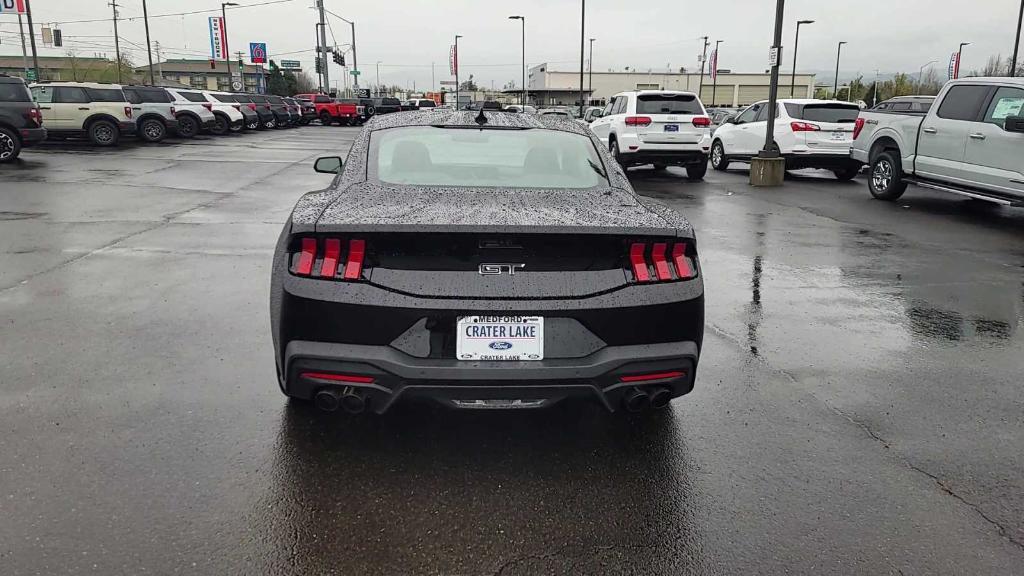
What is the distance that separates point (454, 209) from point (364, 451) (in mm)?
1217

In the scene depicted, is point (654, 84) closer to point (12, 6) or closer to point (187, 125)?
point (12, 6)

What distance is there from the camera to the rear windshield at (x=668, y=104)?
16562 millimetres

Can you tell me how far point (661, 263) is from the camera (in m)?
3.33

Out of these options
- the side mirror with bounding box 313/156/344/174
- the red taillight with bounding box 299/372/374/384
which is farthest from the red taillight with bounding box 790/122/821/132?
the red taillight with bounding box 299/372/374/384

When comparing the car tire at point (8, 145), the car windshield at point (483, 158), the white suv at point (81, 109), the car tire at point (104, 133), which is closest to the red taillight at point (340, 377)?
the car windshield at point (483, 158)

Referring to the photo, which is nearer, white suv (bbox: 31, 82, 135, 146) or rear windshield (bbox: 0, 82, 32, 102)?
rear windshield (bbox: 0, 82, 32, 102)

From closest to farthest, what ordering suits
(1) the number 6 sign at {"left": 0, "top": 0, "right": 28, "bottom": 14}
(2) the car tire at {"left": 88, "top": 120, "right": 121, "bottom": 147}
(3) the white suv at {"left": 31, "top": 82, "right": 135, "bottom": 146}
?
1. (3) the white suv at {"left": 31, "top": 82, "right": 135, "bottom": 146}
2. (2) the car tire at {"left": 88, "top": 120, "right": 121, "bottom": 147}
3. (1) the number 6 sign at {"left": 0, "top": 0, "right": 28, "bottom": 14}

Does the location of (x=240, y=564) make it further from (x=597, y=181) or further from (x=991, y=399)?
(x=991, y=399)

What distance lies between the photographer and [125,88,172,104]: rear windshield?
25250mm

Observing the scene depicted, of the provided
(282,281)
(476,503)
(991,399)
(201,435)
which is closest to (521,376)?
(476,503)

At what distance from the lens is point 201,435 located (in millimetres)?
3783

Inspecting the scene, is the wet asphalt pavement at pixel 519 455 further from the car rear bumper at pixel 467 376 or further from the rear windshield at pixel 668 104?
the rear windshield at pixel 668 104

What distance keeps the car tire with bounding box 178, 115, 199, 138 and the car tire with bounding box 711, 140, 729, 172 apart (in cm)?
1834

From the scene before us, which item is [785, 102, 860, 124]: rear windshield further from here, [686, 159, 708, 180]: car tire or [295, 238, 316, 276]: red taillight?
[295, 238, 316, 276]: red taillight
